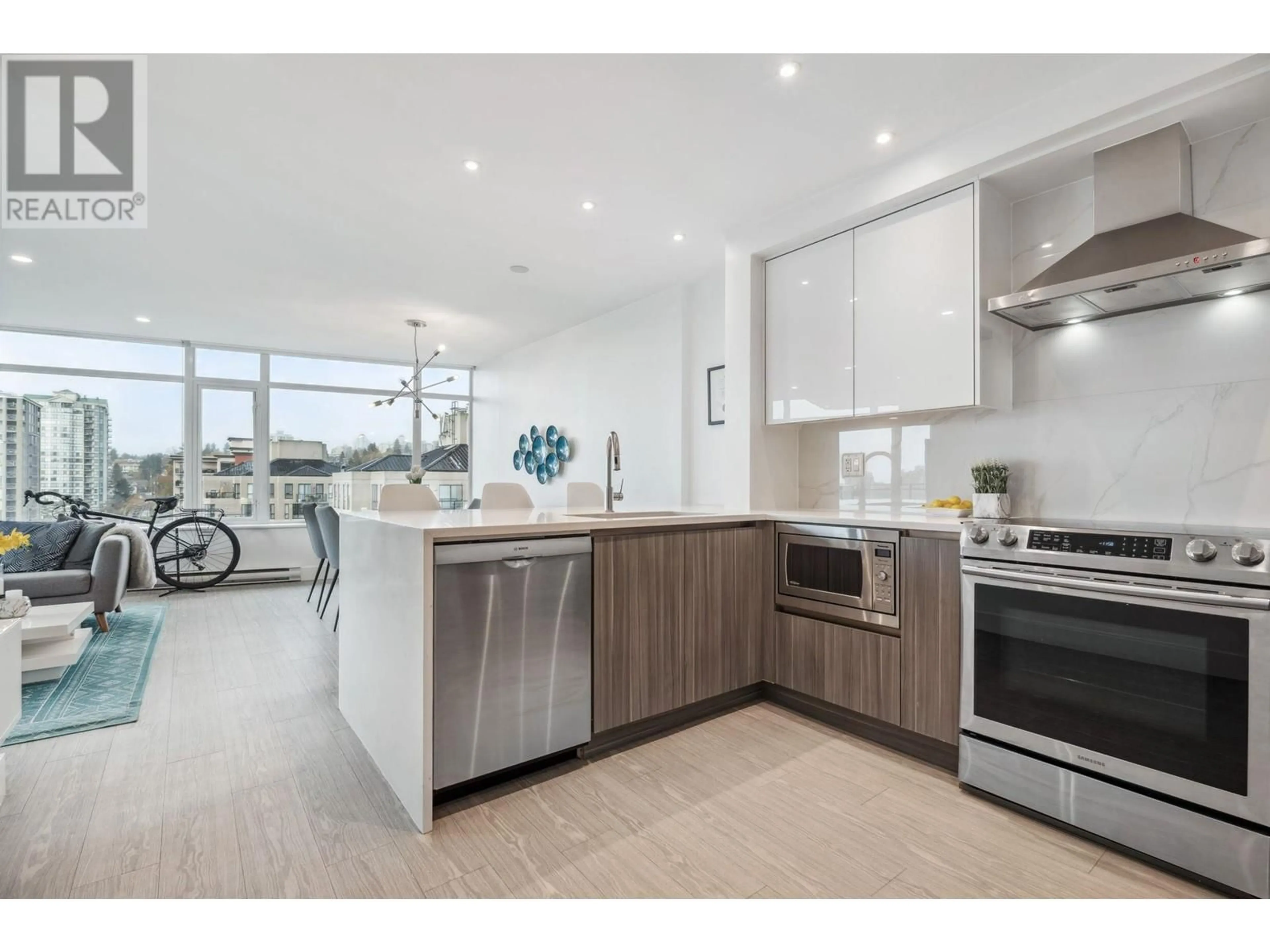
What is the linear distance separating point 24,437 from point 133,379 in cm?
99

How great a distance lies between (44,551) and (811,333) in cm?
535

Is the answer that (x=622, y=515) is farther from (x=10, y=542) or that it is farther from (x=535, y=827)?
(x=10, y=542)

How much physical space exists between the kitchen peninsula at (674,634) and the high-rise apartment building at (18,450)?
5.14 metres

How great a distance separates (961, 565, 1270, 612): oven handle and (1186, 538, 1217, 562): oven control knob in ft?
0.29

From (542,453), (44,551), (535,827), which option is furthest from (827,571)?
Result: (44,551)

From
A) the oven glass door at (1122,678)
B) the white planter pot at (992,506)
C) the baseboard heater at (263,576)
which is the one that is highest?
the white planter pot at (992,506)

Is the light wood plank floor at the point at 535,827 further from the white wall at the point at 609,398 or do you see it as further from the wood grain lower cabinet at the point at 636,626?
the white wall at the point at 609,398

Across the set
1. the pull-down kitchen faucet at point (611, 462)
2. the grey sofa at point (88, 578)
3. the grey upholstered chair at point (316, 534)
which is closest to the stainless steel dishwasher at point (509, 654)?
the pull-down kitchen faucet at point (611, 462)

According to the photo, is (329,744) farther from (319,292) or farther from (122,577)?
(319,292)

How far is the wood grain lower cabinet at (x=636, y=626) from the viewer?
2213mm

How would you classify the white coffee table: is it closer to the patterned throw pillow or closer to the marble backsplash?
the patterned throw pillow

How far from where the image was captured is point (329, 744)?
2344mm

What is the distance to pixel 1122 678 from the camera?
1.71 metres
